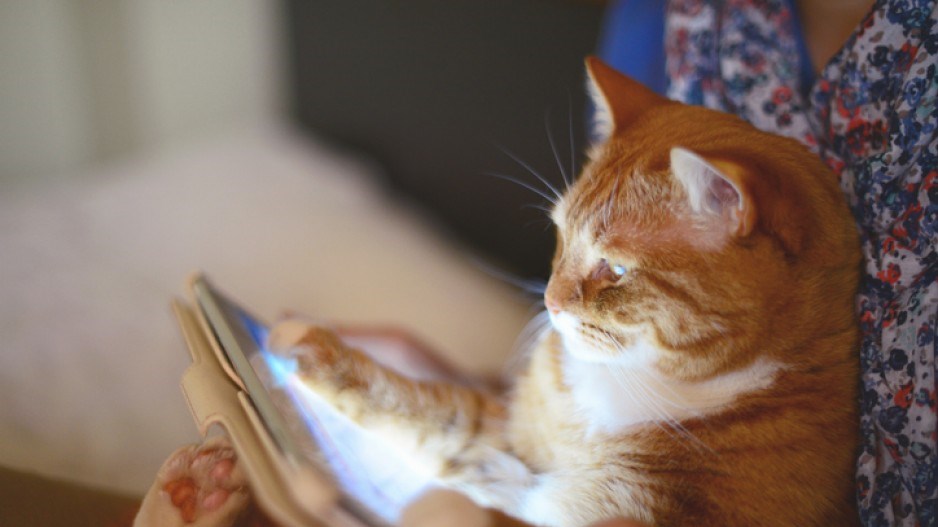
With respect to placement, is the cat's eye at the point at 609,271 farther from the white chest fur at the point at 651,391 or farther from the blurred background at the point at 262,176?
the blurred background at the point at 262,176

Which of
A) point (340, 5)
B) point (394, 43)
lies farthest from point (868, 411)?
point (340, 5)

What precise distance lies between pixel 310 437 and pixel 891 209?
2.17ft

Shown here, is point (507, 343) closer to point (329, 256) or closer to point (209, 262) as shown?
point (329, 256)

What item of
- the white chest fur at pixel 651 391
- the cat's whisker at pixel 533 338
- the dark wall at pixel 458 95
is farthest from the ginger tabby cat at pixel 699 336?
the dark wall at pixel 458 95

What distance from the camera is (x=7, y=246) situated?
1375 mm

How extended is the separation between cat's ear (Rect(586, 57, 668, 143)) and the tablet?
0.49 m

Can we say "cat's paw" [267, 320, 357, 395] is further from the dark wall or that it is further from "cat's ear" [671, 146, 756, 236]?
the dark wall

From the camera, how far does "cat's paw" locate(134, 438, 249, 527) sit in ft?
1.91

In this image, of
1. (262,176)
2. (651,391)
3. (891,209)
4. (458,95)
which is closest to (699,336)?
(651,391)

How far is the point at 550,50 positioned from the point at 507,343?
0.69 metres

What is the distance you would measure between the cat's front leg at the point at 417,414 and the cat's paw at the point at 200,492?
18 centimetres

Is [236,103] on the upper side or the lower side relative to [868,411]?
lower

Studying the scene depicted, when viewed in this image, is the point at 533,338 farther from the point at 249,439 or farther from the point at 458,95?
the point at 458,95

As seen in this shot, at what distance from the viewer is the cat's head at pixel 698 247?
63 centimetres
